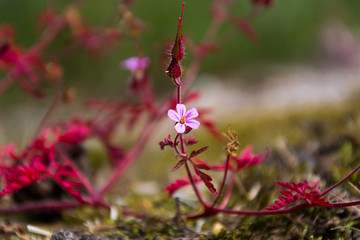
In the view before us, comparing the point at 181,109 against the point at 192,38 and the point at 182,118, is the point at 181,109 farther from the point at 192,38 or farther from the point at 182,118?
the point at 192,38

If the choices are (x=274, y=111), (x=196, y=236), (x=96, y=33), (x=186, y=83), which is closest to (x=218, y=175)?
(x=186, y=83)

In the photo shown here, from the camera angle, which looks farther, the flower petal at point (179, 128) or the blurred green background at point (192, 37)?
the blurred green background at point (192, 37)

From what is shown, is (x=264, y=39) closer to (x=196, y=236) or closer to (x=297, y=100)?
(x=297, y=100)

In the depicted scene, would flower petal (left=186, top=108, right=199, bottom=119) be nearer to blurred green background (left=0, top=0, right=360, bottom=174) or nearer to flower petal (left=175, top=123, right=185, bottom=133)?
flower petal (left=175, top=123, right=185, bottom=133)

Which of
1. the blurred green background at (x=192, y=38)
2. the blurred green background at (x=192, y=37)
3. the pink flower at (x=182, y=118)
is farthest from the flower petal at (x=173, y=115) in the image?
the blurred green background at (x=192, y=37)

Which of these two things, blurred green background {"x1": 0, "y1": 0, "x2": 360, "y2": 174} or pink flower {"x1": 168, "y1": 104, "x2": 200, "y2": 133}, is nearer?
pink flower {"x1": 168, "y1": 104, "x2": 200, "y2": 133}

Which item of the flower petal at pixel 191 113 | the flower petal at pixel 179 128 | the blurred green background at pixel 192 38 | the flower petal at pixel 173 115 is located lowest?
the flower petal at pixel 179 128

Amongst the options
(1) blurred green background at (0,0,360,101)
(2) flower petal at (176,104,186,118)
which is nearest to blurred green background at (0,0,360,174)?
(1) blurred green background at (0,0,360,101)

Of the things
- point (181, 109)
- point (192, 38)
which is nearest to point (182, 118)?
point (181, 109)

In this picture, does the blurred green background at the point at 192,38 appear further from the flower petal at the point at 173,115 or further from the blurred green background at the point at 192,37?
the flower petal at the point at 173,115

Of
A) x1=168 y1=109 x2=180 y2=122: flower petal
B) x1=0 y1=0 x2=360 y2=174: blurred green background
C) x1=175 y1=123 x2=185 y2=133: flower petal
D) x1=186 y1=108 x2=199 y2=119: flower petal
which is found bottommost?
x1=175 y1=123 x2=185 y2=133: flower petal
